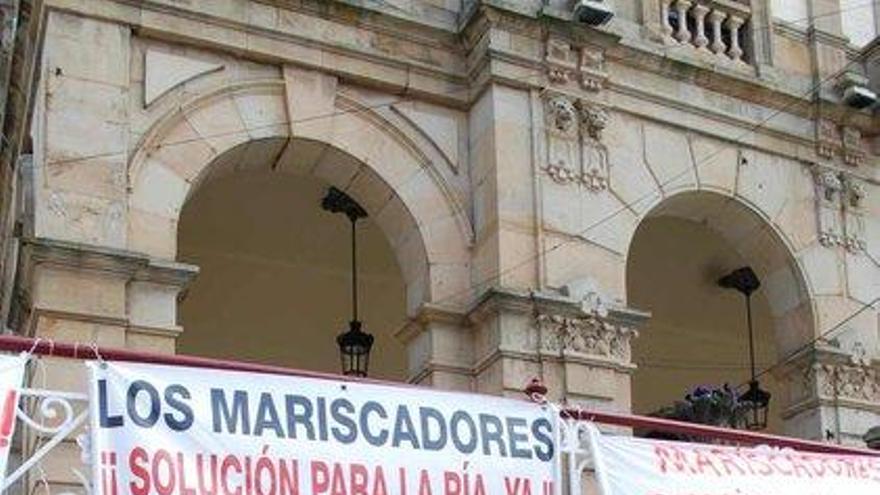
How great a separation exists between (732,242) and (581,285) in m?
2.84

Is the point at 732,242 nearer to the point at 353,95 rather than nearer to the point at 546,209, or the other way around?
the point at 546,209

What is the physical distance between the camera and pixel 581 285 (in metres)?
13.8

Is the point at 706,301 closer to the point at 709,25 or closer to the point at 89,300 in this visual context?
the point at 709,25

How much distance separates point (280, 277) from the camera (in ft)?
61.2

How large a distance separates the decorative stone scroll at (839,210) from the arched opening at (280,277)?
4.25 m

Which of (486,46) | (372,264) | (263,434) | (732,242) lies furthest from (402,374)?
(263,434)

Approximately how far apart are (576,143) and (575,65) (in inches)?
29.3

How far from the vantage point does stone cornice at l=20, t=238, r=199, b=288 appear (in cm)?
1198

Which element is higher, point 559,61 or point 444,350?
point 559,61

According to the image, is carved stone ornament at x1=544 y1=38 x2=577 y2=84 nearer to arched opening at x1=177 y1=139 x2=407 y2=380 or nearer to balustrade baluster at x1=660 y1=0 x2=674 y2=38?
balustrade baluster at x1=660 y1=0 x2=674 y2=38

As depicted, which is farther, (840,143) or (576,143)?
(840,143)

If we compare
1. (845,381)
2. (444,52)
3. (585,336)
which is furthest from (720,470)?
(845,381)

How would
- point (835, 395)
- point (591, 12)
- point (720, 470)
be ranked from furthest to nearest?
point (835, 395) < point (591, 12) < point (720, 470)

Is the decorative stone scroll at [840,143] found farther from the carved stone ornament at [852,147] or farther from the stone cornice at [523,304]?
the stone cornice at [523,304]
